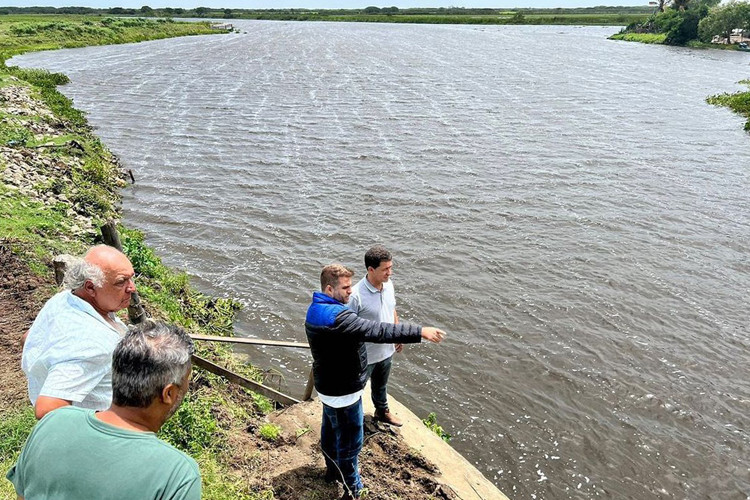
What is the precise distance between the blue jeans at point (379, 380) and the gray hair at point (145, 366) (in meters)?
3.42

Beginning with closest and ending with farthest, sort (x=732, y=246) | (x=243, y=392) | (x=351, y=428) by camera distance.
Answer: (x=351, y=428) → (x=243, y=392) → (x=732, y=246)

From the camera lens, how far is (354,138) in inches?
982

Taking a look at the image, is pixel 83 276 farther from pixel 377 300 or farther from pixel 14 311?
pixel 14 311

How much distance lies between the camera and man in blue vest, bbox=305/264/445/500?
456 centimetres

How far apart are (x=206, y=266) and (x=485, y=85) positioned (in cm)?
3290

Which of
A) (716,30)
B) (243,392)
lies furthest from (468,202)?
(716,30)

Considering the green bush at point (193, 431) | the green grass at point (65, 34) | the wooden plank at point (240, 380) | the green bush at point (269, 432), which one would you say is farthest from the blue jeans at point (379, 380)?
the green grass at point (65, 34)

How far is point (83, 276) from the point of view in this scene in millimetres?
3758

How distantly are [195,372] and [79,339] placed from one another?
4.18m

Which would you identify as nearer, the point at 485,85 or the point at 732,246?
the point at 732,246

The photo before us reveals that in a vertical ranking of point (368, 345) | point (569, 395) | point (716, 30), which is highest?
point (716, 30)

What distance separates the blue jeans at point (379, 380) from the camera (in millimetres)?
6148

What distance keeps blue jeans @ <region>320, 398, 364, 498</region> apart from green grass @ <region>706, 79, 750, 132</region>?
32383 millimetres

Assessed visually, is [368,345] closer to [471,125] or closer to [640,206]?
[640,206]
